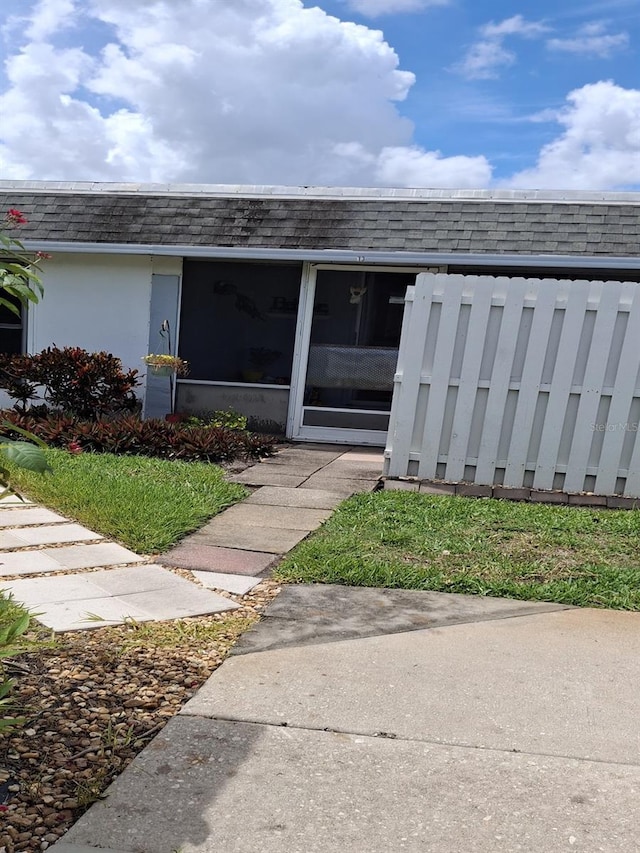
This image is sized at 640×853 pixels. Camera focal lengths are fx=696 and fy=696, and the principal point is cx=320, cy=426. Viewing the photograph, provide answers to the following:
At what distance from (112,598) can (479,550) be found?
2.32 metres

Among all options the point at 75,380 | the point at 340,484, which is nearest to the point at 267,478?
the point at 340,484

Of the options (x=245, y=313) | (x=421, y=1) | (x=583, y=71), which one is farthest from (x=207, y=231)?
(x=583, y=71)

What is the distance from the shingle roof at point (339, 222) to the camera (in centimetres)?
888

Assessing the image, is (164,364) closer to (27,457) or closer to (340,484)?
(340,484)

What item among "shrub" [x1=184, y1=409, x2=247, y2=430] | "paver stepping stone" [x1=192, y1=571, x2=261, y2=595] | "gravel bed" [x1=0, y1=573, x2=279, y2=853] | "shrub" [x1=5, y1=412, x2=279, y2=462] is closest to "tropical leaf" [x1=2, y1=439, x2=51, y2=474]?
"gravel bed" [x1=0, y1=573, x2=279, y2=853]

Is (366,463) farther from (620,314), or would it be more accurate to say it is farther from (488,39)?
(488,39)


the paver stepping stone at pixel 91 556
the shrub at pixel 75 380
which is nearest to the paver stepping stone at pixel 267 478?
the paver stepping stone at pixel 91 556

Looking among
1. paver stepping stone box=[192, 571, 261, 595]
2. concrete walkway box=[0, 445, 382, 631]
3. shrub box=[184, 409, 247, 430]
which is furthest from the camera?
shrub box=[184, 409, 247, 430]

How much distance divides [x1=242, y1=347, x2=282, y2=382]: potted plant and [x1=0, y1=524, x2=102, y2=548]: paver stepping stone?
5288 mm

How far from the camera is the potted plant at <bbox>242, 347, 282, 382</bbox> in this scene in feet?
32.8

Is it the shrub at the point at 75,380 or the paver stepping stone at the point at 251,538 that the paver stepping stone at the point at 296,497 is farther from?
the shrub at the point at 75,380

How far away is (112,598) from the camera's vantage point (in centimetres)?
363

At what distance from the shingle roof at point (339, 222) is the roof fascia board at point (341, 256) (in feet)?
0.53

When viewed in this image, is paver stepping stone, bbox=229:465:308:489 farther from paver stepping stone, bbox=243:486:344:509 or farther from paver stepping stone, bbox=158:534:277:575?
paver stepping stone, bbox=158:534:277:575
